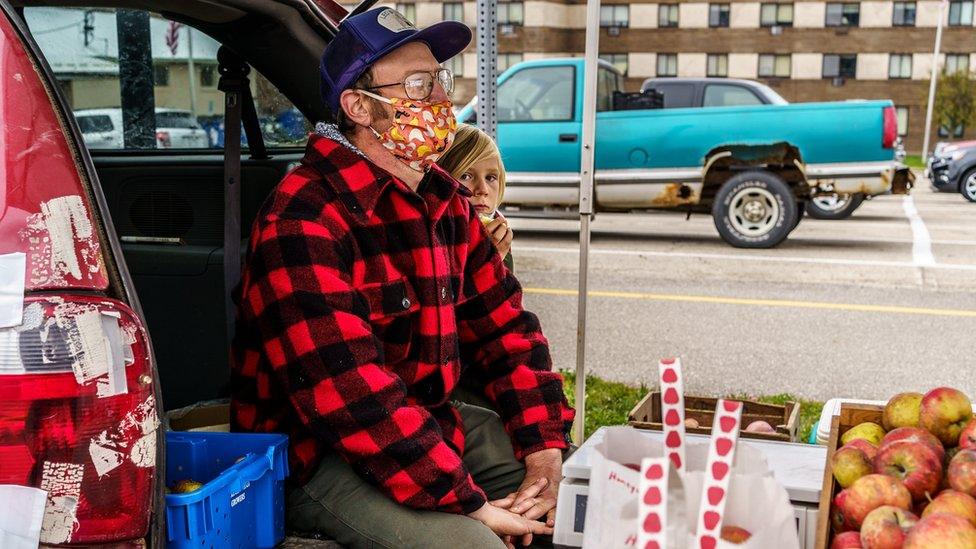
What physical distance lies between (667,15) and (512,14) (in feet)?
31.2

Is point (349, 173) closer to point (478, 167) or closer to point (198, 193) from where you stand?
point (198, 193)

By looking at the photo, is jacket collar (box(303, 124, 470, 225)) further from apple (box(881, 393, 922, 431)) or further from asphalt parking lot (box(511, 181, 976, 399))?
asphalt parking lot (box(511, 181, 976, 399))

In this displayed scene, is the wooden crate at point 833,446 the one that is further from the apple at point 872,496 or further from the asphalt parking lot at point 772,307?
the asphalt parking lot at point 772,307

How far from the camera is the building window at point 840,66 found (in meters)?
54.0

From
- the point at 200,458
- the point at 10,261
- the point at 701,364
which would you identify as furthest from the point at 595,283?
the point at 10,261

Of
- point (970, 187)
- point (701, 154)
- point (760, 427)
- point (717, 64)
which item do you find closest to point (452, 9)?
point (717, 64)

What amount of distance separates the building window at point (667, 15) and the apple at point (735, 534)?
5640cm

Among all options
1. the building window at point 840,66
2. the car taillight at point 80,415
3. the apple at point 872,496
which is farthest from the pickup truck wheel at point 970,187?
the building window at point 840,66

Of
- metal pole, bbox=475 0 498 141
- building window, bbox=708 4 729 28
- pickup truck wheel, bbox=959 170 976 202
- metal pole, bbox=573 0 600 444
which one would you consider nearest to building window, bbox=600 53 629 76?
building window, bbox=708 4 729 28

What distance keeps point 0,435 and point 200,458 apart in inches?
35.2

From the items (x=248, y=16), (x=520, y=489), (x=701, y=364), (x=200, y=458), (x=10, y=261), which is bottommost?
(x=701, y=364)

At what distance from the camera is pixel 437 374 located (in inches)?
101

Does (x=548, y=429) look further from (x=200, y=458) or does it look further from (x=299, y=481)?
(x=200, y=458)

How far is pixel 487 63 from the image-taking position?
4527 millimetres
